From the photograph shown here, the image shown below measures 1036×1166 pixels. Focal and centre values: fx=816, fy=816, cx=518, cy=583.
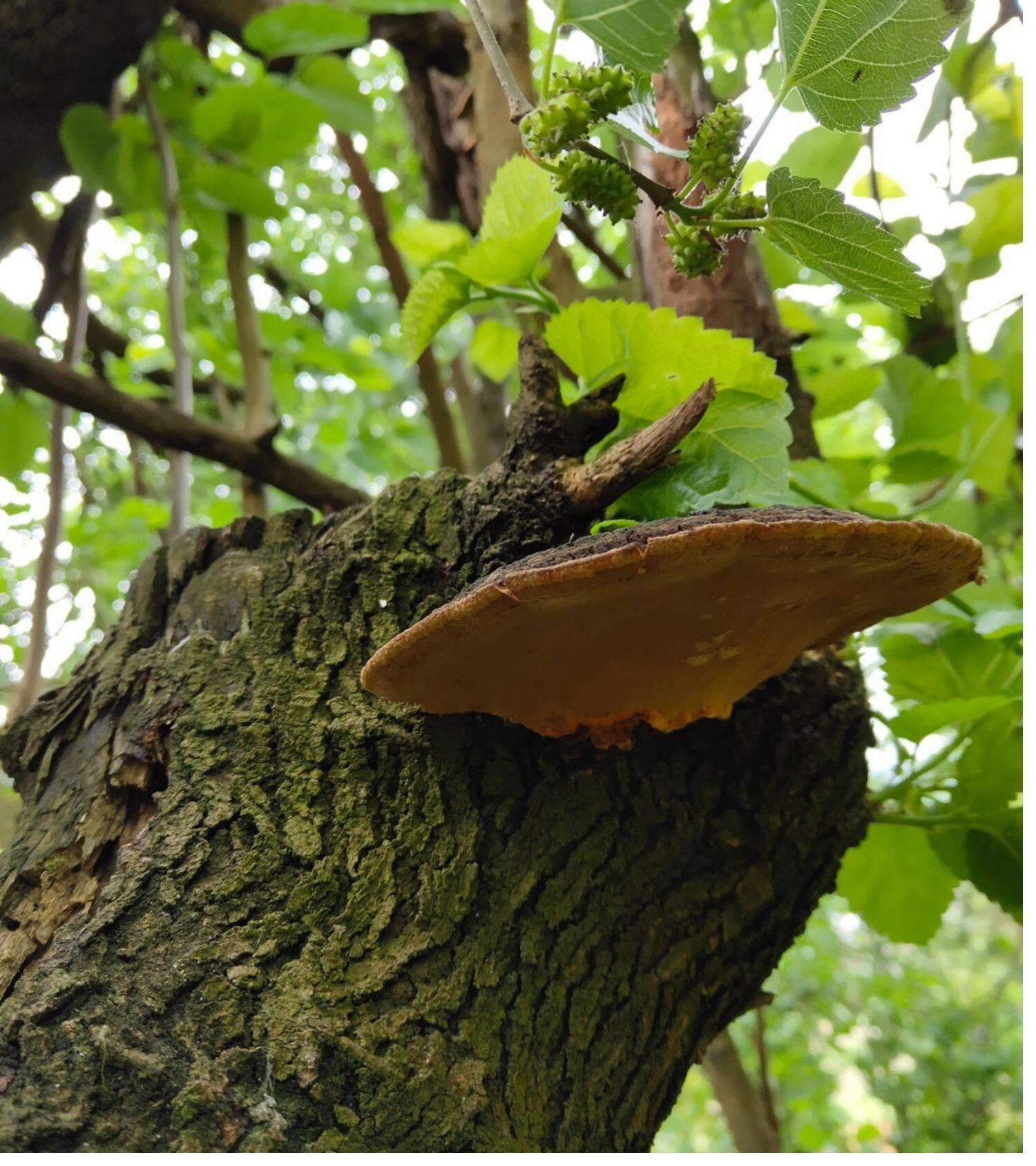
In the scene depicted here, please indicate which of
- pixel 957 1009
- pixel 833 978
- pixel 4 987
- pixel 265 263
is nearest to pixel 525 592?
pixel 4 987

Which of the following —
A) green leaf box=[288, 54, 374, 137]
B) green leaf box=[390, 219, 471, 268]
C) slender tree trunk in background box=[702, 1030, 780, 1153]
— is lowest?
slender tree trunk in background box=[702, 1030, 780, 1153]

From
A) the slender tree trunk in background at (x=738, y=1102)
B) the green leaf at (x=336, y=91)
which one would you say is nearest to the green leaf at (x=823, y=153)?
the green leaf at (x=336, y=91)

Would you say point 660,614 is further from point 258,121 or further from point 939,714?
point 258,121

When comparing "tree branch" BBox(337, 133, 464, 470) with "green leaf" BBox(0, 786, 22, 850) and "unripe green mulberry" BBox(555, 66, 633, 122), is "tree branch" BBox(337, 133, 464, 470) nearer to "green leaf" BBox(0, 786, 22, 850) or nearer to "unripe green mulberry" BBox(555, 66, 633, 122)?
"green leaf" BBox(0, 786, 22, 850)

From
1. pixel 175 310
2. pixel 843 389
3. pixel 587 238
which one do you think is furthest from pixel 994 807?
pixel 175 310

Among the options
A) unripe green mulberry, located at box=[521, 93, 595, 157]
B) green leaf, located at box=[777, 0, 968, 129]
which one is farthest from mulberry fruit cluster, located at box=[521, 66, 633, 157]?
green leaf, located at box=[777, 0, 968, 129]

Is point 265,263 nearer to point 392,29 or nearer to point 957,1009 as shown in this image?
point 392,29

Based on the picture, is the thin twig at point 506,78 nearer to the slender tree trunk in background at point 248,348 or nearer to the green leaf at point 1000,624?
the green leaf at point 1000,624
